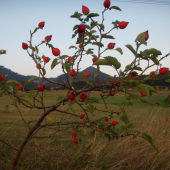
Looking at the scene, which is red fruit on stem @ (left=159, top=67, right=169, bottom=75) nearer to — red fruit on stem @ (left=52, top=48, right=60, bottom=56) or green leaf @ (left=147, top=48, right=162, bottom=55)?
green leaf @ (left=147, top=48, right=162, bottom=55)

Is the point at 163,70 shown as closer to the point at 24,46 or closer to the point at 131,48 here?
the point at 131,48


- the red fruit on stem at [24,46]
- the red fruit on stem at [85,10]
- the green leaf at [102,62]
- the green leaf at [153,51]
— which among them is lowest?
the green leaf at [102,62]

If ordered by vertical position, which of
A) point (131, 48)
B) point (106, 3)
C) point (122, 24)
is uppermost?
point (106, 3)

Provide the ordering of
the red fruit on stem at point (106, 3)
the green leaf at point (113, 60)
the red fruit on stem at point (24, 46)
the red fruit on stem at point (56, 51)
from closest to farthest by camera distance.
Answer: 1. the green leaf at point (113, 60)
2. the red fruit on stem at point (56, 51)
3. the red fruit on stem at point (106, 3)
4. the red fruit on stem at point (24, 46)

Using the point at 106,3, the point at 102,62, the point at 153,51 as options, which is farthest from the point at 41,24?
the point at 153,51

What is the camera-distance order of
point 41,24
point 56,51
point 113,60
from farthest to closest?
point 41,24 → point 56,51 → point 113,60

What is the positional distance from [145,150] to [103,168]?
0.67 m

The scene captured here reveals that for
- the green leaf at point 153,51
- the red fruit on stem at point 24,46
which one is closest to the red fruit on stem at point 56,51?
the red fruit on stem at point 24,46

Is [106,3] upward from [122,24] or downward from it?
upward

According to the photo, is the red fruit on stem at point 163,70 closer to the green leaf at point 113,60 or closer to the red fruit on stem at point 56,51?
the green leaf at point 113,60

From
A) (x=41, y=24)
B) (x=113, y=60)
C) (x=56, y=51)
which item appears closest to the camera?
(x=113, y=60)

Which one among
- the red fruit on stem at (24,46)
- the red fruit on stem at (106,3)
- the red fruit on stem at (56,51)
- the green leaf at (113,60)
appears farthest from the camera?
the red fruit on stem at (24,46)

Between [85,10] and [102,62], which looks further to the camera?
[85,10]

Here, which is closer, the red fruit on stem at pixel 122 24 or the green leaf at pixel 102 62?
the green leaf at pixel 102 62
